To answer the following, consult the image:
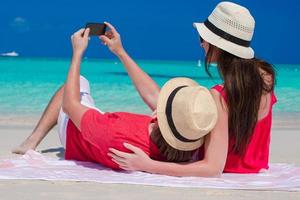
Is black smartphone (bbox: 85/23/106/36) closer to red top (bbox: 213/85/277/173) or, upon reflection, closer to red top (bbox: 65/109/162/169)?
red top (bbox: 65/109/162/169)

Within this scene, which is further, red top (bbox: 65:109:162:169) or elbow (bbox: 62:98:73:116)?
elbow (bbox: 62:98:73:116)

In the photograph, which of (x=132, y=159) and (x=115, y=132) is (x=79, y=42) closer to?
(x=115, y=132)

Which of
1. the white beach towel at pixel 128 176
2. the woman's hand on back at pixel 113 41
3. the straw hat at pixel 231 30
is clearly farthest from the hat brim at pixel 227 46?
the woman's hand on back at pixel 113 41

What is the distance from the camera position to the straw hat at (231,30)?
2922 mm

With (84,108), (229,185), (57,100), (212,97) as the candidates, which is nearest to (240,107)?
(212,97)

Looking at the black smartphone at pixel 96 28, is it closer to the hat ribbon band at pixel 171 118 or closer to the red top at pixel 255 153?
the hat ribbon band at pixel 171 118

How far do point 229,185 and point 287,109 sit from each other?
28.2 ft

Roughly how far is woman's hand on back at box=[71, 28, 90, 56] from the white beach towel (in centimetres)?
62

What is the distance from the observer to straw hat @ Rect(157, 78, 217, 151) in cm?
278

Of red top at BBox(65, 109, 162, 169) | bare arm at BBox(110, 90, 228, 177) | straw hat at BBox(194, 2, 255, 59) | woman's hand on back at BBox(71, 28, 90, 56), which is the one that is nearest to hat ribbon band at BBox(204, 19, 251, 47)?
straw hat at BBox(194, 2, 255, 59)

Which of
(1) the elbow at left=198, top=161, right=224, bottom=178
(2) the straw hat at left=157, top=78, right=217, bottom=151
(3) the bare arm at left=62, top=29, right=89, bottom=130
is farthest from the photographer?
(3) the bare arm at left=62, top=29, right=89, bottom=130

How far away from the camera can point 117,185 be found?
280cm

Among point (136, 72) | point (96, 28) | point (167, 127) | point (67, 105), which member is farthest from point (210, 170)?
point (96, 28)

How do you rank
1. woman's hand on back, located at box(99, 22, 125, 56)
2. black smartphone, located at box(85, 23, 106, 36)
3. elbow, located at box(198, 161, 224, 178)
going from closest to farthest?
elbow, located at box(198, 161, 224, 178)
black smartphone, located at box(85, 23, 106, 36)
woman's hand on back, located at box(99, 22, 125, 56)
